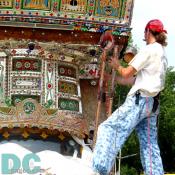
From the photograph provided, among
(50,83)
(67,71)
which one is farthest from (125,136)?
(67,71)

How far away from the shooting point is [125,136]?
4285 millimetres

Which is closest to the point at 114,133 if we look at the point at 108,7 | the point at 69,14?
the point at 69,14

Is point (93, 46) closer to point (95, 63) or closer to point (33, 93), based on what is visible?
point (95, 63)

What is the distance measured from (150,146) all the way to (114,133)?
0.31 metres

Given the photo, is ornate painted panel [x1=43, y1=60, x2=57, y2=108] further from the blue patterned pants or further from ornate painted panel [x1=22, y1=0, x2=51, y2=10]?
the blue patterned pants

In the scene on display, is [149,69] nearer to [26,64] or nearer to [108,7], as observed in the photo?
[26,64]

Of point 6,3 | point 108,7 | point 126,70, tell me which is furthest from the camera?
point 108,7

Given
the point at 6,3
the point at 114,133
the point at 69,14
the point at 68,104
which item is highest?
the point at 6,3

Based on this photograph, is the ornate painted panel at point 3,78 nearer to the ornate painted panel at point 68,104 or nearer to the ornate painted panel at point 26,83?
the ornate painted panel at point 26,83

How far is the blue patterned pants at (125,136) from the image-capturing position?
4195 millimetres

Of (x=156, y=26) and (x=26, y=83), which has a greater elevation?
(x=156, y=26)

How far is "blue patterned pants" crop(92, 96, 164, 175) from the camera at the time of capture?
420 centimetres

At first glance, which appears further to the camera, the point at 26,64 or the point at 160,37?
the point at 26,64

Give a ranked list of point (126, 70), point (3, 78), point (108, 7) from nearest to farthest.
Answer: point (126, 70) < point (3, 78) < point (108, 7)
